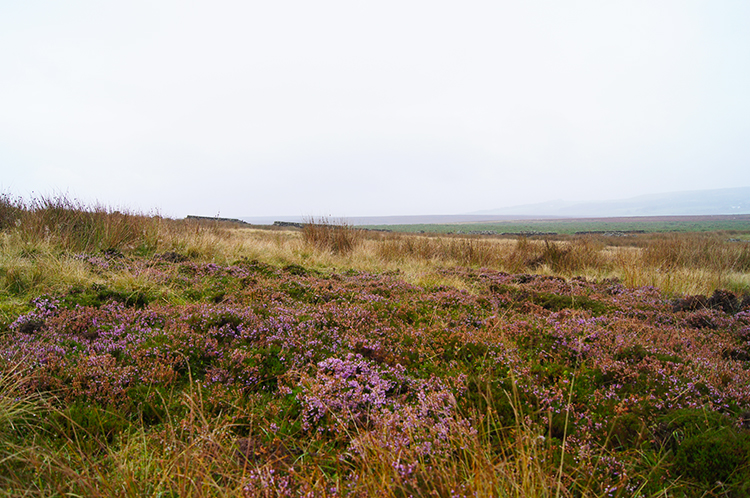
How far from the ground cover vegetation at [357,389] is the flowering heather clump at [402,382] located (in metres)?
0.02

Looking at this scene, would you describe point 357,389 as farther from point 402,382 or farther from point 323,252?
point 323,252

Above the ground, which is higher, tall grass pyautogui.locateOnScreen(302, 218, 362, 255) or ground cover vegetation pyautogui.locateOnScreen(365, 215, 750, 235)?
tall grass pyautogui.locateOnScreen(302, 218, 362, 255)

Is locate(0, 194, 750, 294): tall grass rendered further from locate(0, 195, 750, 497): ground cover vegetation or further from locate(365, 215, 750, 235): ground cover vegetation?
locate(365, 215, 750, 235): ground cover vegetation

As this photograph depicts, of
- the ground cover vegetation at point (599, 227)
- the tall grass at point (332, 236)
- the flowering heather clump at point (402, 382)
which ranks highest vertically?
the tall grass at point (332, 236)

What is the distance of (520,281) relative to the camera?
25.8ft

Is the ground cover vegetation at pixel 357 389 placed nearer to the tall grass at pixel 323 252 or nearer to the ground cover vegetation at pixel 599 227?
the tall grass at pixel 323 252

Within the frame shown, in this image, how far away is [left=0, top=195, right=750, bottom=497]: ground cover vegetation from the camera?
1.81 meters

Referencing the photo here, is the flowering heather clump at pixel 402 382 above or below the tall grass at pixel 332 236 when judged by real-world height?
below

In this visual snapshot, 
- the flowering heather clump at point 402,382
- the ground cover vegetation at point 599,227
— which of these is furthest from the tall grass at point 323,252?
the ground cover vegetation at point 599,227

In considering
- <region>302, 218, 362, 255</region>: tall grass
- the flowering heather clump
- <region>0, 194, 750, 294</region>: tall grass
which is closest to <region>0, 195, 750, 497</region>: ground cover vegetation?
the flowering heather clump

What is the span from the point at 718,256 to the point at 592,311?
11114 mm

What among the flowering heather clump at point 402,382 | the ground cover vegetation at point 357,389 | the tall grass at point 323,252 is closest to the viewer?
the ground cover vegetation at point 357,389

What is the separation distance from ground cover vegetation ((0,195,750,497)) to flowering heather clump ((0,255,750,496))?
0.02 metres

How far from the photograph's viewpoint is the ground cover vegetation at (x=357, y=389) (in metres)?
1.81
